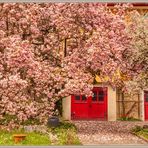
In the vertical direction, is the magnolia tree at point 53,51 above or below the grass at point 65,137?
above

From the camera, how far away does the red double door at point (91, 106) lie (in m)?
43.2

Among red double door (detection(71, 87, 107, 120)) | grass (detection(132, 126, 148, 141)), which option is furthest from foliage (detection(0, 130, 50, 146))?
red double door (detection(71, 87, 107, 120))

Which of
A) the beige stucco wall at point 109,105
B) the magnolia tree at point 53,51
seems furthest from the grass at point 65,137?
the beige stucco wall at point 109,105

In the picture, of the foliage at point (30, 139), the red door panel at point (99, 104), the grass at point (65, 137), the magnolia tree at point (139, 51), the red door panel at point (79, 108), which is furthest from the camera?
the red door panel at point (99, 104)

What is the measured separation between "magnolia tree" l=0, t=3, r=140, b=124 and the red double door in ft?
39.7

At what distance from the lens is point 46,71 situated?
27.2 m

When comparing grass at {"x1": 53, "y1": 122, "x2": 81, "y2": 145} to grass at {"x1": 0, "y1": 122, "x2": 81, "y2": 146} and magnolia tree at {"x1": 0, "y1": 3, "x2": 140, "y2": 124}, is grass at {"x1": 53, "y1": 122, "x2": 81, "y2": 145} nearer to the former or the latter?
grass at {"x1": 0, "y1": 122, "x2": 81, "y2": 146}

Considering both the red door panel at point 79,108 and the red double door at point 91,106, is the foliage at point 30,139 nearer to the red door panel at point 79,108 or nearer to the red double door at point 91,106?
the red door panel at point 79,108

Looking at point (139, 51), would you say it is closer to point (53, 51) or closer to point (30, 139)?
point (53, 51)

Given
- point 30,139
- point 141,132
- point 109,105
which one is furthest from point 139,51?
point 109,105

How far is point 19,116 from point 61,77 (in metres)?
3.63

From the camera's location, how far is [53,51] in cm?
2973

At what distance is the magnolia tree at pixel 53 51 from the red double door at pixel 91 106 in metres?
12.1

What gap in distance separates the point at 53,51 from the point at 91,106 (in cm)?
1465
